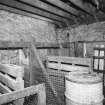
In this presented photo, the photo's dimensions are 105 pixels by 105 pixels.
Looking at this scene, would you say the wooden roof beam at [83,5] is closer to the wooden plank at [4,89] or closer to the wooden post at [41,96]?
the wooden post at [41,96]

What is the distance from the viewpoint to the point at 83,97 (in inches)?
74.6

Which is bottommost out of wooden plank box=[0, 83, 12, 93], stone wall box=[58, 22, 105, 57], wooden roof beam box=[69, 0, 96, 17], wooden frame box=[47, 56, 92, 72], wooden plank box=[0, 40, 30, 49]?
wooden plank box=[0, 83, 12, 93]

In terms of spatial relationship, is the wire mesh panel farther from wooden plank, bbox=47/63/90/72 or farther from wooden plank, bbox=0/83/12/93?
wooden plank, bbox=0/83/12/93

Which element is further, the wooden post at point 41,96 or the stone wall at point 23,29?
the stone wall at point 23,29

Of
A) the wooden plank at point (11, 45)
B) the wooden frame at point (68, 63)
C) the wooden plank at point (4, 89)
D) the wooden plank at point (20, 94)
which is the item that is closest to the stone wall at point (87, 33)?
the wooden frame at point (68, 63)

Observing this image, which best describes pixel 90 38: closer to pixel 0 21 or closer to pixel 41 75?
pixel 41 75

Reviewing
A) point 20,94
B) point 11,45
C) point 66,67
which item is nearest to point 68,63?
point 66,67

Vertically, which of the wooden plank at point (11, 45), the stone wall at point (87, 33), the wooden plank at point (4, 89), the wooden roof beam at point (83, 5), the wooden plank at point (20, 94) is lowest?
the wooden plank at point (4, 89)

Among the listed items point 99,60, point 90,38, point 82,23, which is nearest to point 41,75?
point 99,60

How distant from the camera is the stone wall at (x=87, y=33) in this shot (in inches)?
145

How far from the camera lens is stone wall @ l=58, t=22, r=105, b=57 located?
3.69 metres

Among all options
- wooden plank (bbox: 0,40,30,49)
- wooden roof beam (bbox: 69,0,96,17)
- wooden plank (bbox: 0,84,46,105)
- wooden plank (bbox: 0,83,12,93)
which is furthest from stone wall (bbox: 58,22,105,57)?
wooden plank (bbox: 0,84,46,105)

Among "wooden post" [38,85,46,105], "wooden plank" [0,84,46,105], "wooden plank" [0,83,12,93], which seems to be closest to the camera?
"wooden plank" [0,84,46,105]

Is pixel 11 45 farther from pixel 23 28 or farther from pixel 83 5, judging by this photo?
pixel 83 5
